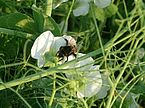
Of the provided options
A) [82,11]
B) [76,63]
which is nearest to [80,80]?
[76,63]

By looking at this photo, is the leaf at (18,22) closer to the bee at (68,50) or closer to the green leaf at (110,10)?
the bee at (68,50)

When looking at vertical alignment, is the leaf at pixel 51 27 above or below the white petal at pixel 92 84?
above

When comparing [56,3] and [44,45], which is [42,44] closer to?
[44,45]

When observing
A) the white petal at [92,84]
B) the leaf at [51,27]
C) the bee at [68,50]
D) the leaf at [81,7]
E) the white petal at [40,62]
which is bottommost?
the white petal at [92,84]

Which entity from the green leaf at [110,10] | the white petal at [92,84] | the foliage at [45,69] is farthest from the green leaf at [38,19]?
the green leaf at [110,10]

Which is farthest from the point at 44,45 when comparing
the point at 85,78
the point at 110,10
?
the point at 110,10

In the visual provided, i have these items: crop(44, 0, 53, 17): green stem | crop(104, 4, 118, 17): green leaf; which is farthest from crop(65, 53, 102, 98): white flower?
crop(104, 4, 118, 17): green leaf

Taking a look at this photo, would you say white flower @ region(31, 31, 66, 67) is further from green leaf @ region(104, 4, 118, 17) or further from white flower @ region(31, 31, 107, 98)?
green leaf @ region(104, 4, 118, 17)
